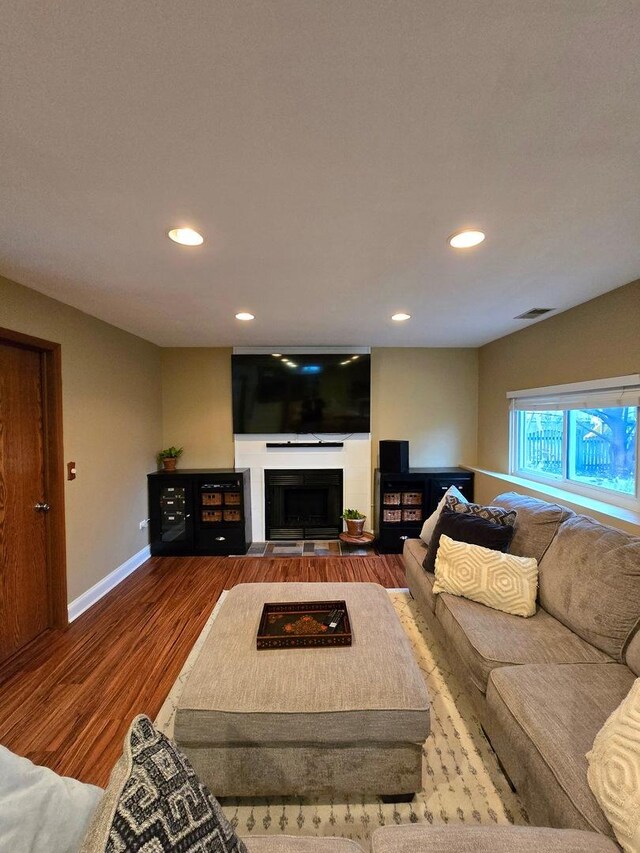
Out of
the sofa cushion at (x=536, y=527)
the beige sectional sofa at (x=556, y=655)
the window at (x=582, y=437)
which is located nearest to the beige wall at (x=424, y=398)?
the window at (x=582, y=437)

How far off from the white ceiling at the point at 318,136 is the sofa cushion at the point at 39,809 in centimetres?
159

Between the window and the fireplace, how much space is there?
82.5 inches

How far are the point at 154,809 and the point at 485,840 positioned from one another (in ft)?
2.67

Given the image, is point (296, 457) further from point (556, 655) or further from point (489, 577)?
point (556, 655)

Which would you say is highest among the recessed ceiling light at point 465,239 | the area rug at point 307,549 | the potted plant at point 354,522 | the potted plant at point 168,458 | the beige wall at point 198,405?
the recessed ceiling light at point 465,239

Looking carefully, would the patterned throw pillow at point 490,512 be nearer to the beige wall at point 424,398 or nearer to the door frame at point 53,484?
the beige wall at point 424,398

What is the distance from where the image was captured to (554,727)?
1.16 m

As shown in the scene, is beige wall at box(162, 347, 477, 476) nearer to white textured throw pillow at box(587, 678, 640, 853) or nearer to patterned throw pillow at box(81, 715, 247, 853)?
white textured throw pillow at box(587, 678, 640, 853)

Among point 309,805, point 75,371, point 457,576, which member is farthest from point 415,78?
point 75,371

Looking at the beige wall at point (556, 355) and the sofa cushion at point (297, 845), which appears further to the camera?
the beige wall at point (556, 355)

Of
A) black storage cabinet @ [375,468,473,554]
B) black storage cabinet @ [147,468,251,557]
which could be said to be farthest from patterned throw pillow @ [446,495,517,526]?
black storage cabinet @ [147,468,251,557]

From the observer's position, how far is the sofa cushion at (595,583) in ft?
4.84

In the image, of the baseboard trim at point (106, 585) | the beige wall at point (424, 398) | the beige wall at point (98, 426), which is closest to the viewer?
the beige wall at point (98, 426)

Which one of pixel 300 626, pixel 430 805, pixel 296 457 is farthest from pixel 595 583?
pixel 296 457
